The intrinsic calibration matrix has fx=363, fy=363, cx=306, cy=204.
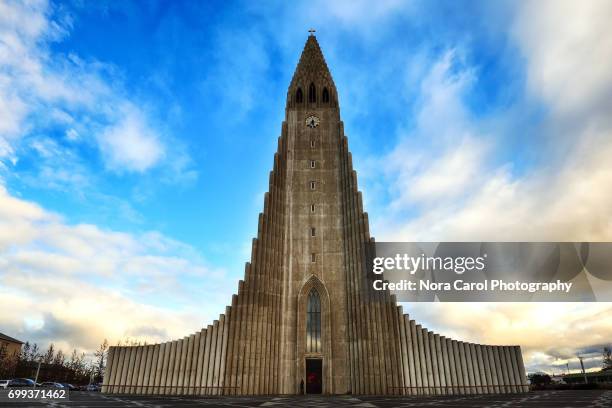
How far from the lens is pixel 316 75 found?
4706cm

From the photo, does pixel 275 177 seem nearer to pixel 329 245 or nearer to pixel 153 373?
pixel 329 245

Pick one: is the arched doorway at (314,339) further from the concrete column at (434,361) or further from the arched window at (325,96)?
the arched window at (325,96)

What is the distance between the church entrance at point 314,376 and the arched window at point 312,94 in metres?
29.9

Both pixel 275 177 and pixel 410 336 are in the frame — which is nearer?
pixel 410 336

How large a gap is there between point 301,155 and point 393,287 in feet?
57.7

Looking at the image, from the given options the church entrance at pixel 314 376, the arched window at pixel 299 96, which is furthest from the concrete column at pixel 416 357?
the arched window at pixel 299 96

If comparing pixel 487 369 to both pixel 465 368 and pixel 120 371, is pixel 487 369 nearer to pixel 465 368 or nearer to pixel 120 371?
pixel 465 368

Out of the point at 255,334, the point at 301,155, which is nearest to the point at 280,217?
the point at 301,155

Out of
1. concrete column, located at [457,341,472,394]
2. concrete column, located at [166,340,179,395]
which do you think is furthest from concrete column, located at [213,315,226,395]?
Answer: concrete column, located at [457,341,472,394]

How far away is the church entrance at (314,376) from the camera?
1262 inches

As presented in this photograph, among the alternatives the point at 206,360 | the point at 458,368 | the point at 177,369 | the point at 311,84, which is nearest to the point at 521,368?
the point at 458,368

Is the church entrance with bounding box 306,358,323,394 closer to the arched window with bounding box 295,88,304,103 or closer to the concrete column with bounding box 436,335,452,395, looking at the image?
the concrete column with bounding box 436,335,452,395

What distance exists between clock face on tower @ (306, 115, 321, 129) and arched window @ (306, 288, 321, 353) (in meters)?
19.5

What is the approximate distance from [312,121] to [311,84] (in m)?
6.10
